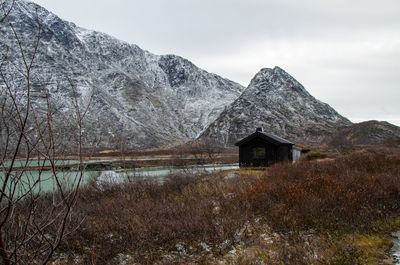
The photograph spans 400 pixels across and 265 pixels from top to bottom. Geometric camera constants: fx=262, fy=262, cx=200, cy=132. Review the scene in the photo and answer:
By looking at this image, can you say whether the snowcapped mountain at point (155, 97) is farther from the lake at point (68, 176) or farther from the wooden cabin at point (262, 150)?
the wooden cabin at point (262, 150)

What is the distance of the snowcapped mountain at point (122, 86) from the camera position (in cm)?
12519

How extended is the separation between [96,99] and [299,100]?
113 metres

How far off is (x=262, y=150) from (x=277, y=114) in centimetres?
11528

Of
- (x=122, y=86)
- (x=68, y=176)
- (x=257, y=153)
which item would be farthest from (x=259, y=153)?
(x=122, y=86)

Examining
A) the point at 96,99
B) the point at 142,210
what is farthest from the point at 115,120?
the point at 142,210

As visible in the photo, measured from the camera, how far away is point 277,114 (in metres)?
138

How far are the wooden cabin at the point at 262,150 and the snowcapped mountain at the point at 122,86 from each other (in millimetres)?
94730

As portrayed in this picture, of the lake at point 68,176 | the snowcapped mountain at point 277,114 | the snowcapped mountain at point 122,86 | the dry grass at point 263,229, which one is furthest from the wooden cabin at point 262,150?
the snowcapped mountain at point 122,86

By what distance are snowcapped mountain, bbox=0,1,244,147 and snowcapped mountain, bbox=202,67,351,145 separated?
78.6 ft

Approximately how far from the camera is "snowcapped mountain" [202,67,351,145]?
124 meters

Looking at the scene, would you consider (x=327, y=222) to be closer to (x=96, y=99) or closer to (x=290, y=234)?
(x=290, y=234)

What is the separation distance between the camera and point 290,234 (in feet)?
22.4

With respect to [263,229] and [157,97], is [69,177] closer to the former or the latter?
[263,229]

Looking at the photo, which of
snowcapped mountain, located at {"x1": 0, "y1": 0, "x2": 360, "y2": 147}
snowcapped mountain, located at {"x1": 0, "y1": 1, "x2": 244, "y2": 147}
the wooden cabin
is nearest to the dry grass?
the wooden cabin
